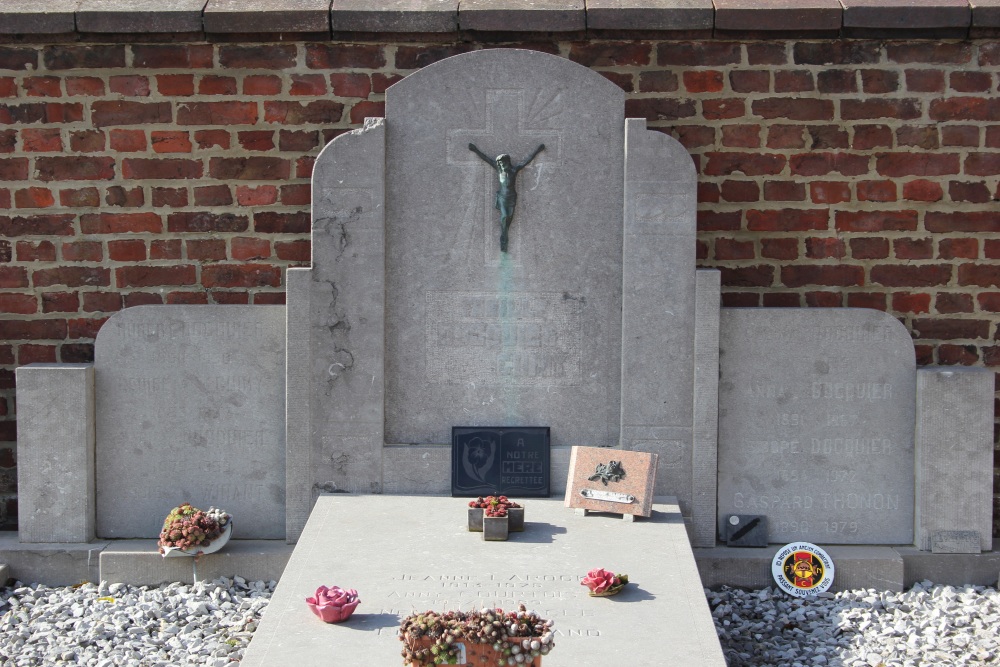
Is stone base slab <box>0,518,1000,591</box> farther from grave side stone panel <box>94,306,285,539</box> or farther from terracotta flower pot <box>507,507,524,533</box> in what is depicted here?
terracotta flower pot <box>507,507,524,533</box>

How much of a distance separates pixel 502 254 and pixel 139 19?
7.40 ft

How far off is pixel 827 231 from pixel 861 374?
0.82m

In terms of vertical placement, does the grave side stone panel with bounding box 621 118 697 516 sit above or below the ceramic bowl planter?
above

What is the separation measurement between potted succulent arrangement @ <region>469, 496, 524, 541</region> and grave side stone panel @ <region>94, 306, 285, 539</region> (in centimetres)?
120

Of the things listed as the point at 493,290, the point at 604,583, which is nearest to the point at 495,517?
the point at 604,583

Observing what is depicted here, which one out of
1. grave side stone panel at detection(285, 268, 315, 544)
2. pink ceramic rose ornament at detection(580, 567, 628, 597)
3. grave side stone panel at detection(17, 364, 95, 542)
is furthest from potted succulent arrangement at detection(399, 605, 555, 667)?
grave side stone panel at detection(17, 364, 95, 542)

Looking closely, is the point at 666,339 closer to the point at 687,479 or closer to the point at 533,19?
the point at 687,479

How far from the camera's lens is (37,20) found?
6.18 meters

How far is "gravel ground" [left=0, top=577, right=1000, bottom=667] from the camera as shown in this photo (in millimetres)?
5125

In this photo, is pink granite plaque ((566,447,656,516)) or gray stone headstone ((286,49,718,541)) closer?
pink granite plaque ((566,447,656,516))

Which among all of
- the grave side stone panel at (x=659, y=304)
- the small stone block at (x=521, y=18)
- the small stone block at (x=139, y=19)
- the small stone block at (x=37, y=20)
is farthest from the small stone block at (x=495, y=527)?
the small stone block at (x=37, y=20)

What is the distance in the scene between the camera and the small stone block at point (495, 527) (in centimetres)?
534

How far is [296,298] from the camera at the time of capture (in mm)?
5957

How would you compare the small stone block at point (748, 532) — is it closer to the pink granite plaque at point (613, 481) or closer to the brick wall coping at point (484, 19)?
the pink granite plaque at point (613, 481)
